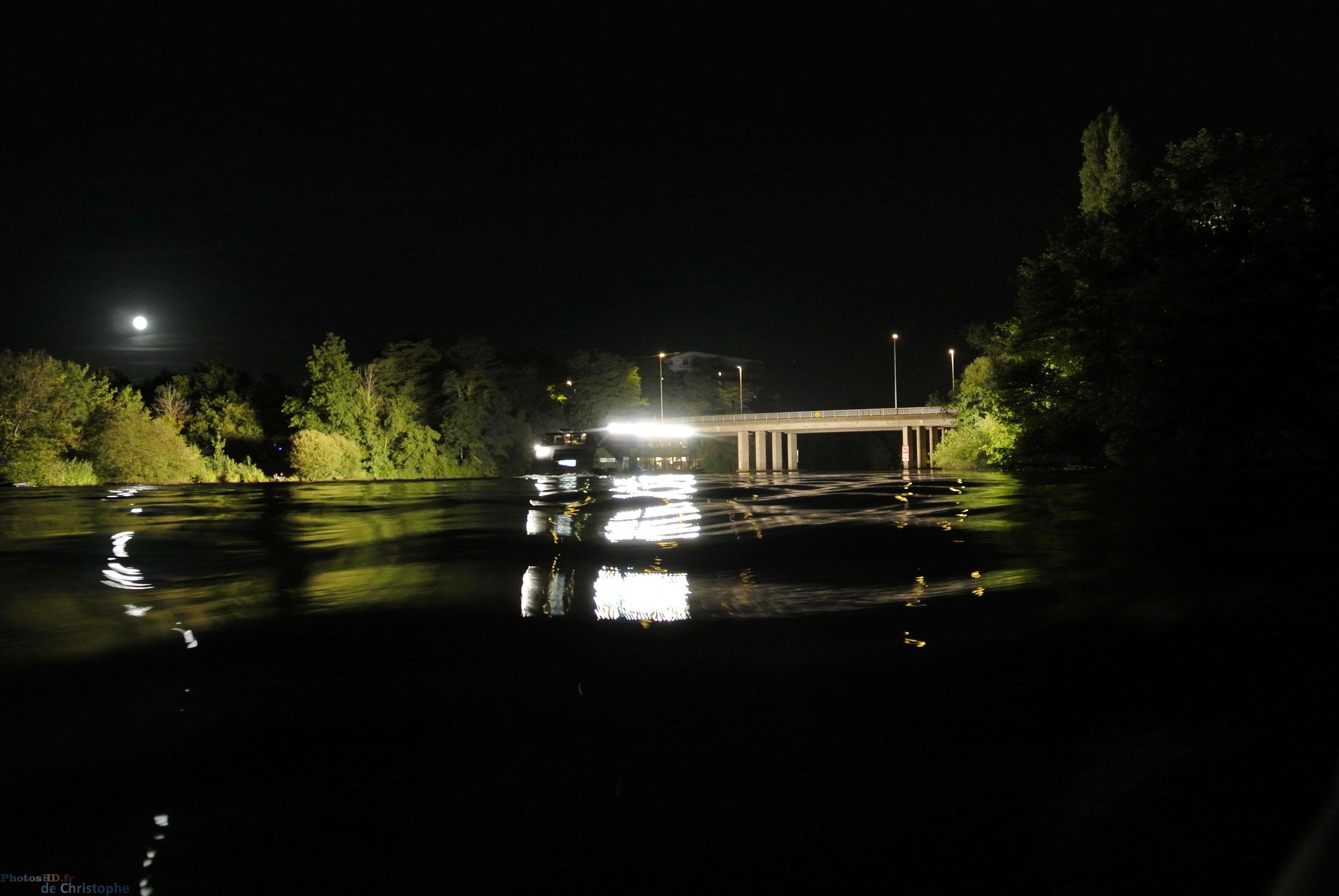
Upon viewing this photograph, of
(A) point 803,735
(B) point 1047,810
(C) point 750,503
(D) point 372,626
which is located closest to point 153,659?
(D) point 372,626

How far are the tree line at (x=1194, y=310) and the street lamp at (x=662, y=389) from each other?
175 ft

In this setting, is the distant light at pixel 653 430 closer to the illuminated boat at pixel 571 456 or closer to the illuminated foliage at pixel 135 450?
the illuminated boat at pixel 571 456

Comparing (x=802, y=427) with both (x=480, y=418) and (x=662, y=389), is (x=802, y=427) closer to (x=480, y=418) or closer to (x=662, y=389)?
(x=662, y=389)

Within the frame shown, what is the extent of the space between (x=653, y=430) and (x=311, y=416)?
27792 mm

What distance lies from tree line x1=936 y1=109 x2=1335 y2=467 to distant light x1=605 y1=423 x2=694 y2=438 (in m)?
43.6

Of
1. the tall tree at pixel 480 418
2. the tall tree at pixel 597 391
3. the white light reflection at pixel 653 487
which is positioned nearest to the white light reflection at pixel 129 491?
the white light reflection at pixel 653 487

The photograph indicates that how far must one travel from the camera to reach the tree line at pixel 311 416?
3484cm

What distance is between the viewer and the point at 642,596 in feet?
20.1

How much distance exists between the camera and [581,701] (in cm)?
369

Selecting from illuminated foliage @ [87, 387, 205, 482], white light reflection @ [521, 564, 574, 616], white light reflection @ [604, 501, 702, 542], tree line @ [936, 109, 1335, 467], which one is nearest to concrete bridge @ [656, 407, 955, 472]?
tree line @ [936, 109, 1335, 467]

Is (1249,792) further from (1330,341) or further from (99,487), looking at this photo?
(99,487)

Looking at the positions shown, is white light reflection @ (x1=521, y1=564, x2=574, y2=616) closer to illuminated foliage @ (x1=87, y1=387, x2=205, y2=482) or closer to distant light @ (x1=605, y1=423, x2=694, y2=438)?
illuminated foliage @ (x1=87, y1=387, x2=205, y2=482)

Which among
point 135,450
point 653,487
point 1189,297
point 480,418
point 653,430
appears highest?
point 1189,297

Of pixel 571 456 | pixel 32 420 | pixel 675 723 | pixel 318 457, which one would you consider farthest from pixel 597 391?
pixel 675 723
